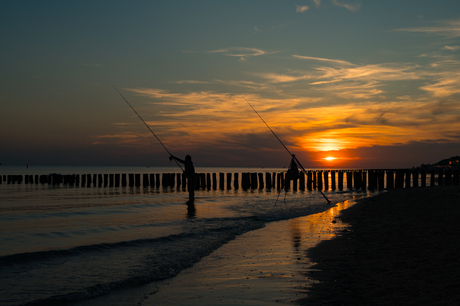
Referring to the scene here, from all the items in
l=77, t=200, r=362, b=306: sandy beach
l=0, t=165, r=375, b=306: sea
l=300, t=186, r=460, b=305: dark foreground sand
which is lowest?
l=0, t=165, r=375, b=306: sea

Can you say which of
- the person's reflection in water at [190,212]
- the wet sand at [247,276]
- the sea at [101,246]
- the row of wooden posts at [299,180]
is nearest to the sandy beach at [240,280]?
the wet sand at [247,276]

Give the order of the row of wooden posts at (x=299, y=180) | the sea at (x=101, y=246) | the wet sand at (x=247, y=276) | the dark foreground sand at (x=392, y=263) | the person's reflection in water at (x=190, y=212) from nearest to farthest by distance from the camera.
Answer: the dark foreground sand at (x=392, y=263)
the wet sand at (x=247, y=276)
the sea at (x=101, y=246)
the person's reflection in water at (x=190, y=212)
the row of wooden posts at (x=299, y=180)

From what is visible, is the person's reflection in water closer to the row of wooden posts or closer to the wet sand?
the wet sand

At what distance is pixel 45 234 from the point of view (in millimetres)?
8672

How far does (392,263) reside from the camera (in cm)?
512

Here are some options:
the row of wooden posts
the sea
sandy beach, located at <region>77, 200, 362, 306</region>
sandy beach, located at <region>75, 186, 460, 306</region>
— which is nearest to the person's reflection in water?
the sea

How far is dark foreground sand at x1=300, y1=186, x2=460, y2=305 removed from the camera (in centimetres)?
382

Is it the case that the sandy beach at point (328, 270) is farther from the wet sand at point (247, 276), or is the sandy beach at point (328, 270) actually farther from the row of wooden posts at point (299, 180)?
the row of wooden posts at point (299, 180)

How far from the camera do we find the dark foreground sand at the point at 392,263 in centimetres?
382

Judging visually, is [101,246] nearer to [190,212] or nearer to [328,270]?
[328,270]

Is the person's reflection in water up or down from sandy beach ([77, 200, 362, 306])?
down

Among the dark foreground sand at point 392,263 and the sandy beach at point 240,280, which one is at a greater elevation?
the dark foreground sand at point 392,263

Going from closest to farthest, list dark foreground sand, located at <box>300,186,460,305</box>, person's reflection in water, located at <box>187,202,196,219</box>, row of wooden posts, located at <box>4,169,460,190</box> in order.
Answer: dark foreground sand, located at <box>300,186,460,305</box>
person's reflection in water, located at <box>187,202,196,219</box>
row of wooden posts, located at <box>4,169,460,190</box>

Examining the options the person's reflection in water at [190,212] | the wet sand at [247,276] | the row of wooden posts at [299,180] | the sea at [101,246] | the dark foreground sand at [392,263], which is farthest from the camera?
the row of wooden posts at [299,180]
